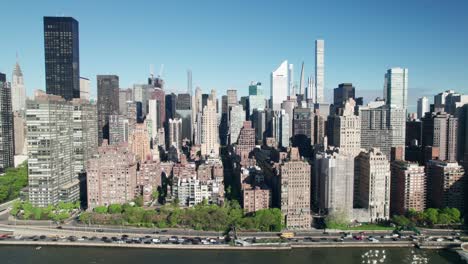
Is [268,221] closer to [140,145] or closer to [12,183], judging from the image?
[140,145]

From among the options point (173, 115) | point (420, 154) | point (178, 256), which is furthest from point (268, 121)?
point (178, 256)

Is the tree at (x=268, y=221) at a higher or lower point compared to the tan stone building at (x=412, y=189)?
lower

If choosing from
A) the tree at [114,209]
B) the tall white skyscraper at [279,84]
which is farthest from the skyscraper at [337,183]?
the tall white skyscraper at [279,84]

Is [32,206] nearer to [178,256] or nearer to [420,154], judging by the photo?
[178,256]

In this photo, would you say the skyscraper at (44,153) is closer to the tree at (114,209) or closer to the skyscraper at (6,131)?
the tree at (114,209)

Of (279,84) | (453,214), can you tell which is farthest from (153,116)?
(453,214)

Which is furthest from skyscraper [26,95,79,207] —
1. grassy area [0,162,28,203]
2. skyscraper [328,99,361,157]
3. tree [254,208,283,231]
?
skyscraper [328,99,361,157]

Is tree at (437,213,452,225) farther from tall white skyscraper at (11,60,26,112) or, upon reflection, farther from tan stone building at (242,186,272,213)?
tall white skyscraper at (11,60,26,112)
